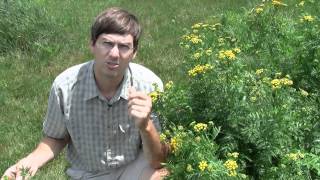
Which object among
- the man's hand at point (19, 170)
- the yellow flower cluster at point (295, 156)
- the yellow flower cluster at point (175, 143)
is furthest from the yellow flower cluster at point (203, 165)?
the man's hand at point (19, 170)

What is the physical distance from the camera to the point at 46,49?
6621 millimetres

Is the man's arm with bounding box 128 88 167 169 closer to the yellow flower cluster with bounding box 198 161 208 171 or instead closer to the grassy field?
the yellow flower cluster with bounding box 198 161 208 171

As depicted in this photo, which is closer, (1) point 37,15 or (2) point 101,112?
(2) point 101,112

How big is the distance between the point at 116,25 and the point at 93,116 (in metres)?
0.57

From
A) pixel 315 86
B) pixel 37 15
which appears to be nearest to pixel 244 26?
pixel 315 86

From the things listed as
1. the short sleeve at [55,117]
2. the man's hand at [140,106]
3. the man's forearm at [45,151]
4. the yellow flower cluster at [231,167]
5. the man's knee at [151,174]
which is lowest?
the man's knee at [151,174]

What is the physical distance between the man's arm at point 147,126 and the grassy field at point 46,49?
5.19ft

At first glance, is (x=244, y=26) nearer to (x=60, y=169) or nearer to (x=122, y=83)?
(x=122, y=83)

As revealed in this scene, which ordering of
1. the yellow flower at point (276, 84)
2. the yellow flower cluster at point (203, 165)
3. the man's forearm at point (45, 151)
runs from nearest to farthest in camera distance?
the yellow flower cluster at point (203, 165), the yellow flower at point (276, 84), the man's forearm at point (45, 151)

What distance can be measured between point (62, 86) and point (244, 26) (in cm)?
153

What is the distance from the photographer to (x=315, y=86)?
10.3 feet

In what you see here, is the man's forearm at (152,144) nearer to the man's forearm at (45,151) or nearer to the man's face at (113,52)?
the man's face at (113,52)

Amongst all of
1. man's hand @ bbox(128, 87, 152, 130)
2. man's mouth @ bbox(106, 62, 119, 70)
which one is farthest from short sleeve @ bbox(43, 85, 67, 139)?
man's hand @ bbox(128, 87, 152, 130)

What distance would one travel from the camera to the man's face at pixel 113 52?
3041 mm
